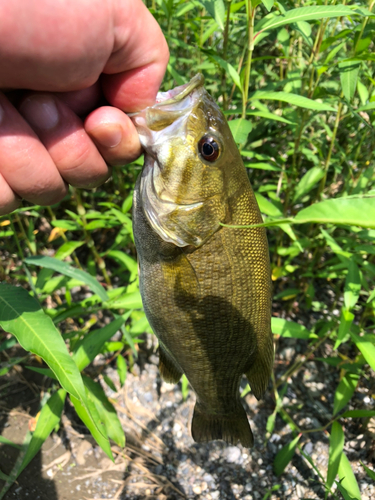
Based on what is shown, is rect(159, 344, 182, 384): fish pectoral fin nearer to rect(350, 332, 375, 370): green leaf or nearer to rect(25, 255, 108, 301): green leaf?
rect(25, 255, 108, 301): green leaf

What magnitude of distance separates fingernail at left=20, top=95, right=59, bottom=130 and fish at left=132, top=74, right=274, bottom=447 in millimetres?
327

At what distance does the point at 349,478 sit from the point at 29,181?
99.0 inches

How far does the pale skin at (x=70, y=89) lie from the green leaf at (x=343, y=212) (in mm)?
1054

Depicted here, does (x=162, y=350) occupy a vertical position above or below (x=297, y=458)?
above

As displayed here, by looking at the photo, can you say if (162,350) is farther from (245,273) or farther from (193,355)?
(245,273)

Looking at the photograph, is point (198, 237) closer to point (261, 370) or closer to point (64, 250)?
point (261, 370)

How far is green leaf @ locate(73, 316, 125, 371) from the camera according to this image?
6.38 ft

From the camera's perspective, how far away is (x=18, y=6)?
106cm

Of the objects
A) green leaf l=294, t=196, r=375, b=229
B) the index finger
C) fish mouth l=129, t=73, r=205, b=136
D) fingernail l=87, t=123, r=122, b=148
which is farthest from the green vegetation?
fingernail l=87, t=123, r=122, b=148

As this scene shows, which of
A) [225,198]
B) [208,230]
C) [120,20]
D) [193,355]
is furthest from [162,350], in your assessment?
[120,20]

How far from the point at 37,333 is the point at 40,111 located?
874 millimetres

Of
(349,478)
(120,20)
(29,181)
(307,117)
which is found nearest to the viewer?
(120,20)

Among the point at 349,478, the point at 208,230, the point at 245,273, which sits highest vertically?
the point at 208,230

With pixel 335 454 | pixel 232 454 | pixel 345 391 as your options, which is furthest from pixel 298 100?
pixel 232 454
